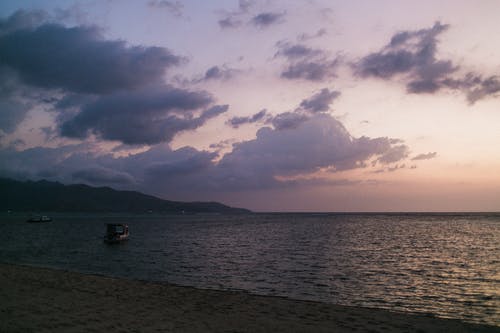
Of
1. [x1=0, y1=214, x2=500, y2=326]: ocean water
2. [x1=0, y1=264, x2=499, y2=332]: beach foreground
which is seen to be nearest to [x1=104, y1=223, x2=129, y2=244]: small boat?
[x1=0, y1=214, x2=500, y2=326]: ocean water

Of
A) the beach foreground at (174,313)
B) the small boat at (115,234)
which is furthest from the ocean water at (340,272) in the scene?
the small boat at (115,234)

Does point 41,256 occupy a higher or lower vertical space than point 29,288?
lower

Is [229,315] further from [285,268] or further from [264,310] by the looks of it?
[285,268]

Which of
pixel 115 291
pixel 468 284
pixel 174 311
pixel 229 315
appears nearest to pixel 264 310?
pixel 229 315

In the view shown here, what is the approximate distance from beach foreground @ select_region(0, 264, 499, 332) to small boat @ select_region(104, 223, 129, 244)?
4532cm

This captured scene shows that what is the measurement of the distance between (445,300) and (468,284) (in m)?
7.66

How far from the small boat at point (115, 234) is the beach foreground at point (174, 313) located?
149ft

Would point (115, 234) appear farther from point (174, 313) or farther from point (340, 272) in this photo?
point (174, 313)

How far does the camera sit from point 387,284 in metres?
29.9

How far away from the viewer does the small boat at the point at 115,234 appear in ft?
224

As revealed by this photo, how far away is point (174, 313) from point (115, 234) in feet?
185

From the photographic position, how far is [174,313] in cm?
1742

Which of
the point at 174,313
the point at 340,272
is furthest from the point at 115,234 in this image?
the point at 174,313

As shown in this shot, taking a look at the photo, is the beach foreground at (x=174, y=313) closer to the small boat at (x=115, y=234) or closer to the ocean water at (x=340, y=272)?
the ocean water at (x=340, y=272)
